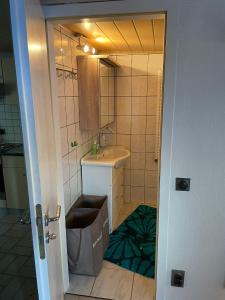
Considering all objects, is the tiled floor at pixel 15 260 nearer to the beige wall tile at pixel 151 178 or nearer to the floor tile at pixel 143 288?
the floor tile at pixel 143 288

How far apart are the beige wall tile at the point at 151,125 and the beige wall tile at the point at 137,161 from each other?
0.36 meters

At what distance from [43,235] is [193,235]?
967 mm

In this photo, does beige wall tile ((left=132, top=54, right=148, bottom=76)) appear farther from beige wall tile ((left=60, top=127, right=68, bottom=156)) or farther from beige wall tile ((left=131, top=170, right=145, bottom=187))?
beige wall tile ((left=60, top=127, right=68, bottom=156))

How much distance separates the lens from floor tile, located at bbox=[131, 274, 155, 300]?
1.82 meters

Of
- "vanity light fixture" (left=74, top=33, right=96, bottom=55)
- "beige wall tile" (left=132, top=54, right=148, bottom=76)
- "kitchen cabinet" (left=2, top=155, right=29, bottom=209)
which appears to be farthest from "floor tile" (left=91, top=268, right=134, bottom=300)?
"beige wall tile" (left=132, top=54, right=148, bottom=76)

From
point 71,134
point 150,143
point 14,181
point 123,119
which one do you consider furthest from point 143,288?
point 123,119

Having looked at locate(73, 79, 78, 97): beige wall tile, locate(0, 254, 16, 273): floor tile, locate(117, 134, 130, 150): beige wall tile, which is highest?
locate(73, 79, 78, 97): beige wall tile

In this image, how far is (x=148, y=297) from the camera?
1810mm

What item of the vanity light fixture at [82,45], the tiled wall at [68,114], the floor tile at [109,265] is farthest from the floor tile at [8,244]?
the vanity light fixture at [82,45]

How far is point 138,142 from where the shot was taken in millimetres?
3266

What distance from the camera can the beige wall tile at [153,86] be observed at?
302cm

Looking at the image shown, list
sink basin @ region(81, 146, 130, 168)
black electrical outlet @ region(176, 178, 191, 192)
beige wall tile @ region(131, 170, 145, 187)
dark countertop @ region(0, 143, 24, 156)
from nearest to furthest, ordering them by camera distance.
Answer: black electrical outlet @ region(176, 178, 191, 192) → dark countertop @ region(0, 143, 24, 156) → sink basin @ region(81, 146, 130, 168) → beige wall tile @ region(131, 170, 145, 187)

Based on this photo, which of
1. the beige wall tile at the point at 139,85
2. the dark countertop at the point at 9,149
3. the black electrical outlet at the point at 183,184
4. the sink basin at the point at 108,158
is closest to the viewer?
the black electrical outlet at the point at 183,184

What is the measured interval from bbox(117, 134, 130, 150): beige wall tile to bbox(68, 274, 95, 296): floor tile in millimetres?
1793
